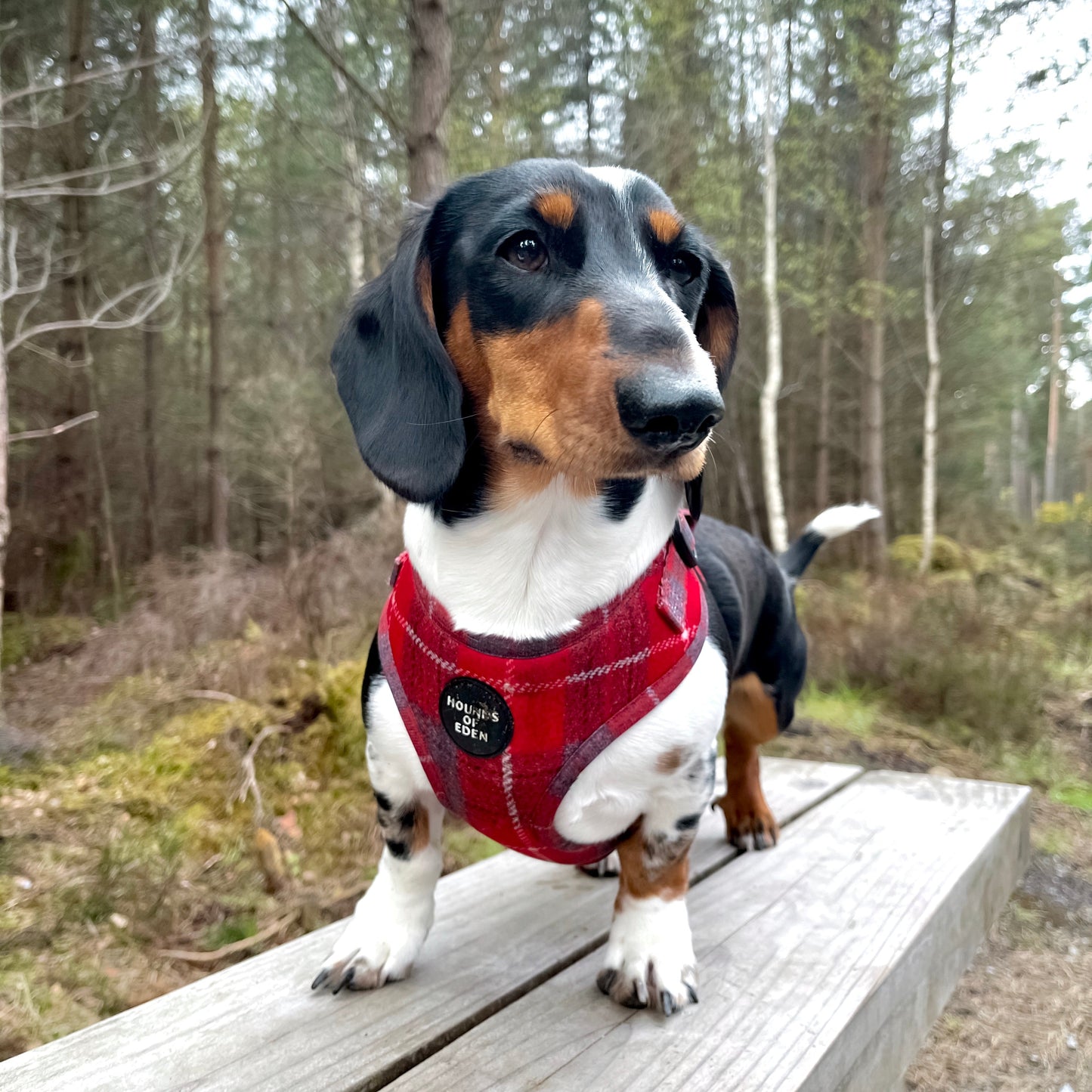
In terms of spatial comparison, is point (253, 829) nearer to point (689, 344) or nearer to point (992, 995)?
point (992, 995)

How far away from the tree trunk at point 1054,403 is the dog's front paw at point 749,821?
18.7 metres

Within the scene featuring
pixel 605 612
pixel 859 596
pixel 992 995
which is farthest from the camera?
pixel 859 596

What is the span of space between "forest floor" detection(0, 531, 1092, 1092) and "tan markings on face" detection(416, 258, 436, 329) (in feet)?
7.13

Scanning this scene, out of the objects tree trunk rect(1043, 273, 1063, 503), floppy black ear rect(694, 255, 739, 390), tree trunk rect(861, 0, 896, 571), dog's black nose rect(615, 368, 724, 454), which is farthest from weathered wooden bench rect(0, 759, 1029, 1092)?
tree trunk rect(1043, 273, 1063, 503)

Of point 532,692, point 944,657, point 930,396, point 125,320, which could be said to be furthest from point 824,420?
point 532,692

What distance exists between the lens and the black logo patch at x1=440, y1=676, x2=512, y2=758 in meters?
1.58

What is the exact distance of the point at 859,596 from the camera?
9.43 m

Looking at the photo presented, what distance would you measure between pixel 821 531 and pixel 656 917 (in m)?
1.75

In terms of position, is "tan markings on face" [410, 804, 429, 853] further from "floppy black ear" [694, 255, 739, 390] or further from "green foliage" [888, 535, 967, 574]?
"green foliage" [888, 535, 967, 574]

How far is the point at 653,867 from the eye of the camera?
1800 millimetres

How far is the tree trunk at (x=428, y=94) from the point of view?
19.0 ft

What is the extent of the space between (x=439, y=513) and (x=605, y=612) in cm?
37

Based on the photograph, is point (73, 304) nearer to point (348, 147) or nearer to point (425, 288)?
point (348, 147)

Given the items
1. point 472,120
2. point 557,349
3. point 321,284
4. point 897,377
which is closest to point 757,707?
point 557,349
